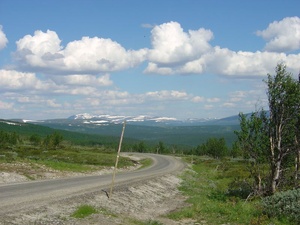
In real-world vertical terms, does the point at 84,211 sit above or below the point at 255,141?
below

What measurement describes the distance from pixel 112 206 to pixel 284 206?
10.5 metres

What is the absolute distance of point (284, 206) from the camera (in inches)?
860

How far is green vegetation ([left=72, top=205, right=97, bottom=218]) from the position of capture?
741 inches

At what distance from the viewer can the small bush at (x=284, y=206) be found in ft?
68.9

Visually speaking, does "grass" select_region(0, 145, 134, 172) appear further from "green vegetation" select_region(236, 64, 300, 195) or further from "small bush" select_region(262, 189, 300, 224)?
"small bush" select_region(262, 189, 300, 224)

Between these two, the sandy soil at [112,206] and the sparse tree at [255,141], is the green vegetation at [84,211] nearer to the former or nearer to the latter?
the sandy soil at [112,206]

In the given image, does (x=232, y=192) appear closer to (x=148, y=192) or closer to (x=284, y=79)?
(x=148, y=192)

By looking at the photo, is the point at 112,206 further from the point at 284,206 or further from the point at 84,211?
the point at 284,206

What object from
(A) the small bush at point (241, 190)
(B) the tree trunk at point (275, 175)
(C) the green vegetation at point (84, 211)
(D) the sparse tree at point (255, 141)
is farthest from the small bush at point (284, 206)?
(C) the green vegetation at point (84, 211)

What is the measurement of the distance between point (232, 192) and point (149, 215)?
38.5ft

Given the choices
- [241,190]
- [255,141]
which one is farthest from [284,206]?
[241,190]

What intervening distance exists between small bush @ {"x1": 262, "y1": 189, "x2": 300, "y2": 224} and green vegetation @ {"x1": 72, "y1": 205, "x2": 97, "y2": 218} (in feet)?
34.8

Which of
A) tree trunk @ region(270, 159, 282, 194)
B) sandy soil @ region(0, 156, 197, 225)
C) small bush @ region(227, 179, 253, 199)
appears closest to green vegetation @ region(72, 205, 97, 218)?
sandy soil @ region(0, 156, 197, 225)

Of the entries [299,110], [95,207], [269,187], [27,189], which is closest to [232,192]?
[269,187]
